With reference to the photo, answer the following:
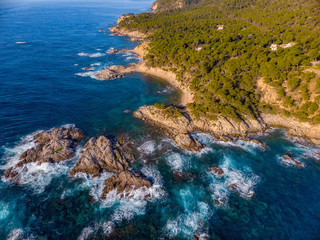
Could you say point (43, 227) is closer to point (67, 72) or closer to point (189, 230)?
point (189, 230)

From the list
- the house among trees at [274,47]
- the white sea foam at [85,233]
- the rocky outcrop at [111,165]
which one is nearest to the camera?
the white sea foam at [85,233]

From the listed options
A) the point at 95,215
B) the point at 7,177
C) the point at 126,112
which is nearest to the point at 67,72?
the point at 126,112

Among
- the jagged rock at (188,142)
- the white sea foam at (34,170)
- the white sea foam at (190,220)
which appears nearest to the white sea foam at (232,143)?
the jagged rock at (188,142)

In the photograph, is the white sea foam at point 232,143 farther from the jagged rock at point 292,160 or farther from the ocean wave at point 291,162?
the jagged rock at point 292,160

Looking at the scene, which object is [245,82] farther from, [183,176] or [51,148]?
[51,148]

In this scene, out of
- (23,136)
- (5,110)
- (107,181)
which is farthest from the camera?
(5,110)

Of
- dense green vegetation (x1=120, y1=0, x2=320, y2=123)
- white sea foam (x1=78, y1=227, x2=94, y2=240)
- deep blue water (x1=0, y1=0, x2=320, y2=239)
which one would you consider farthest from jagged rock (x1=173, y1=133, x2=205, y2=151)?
white sea foam (x1=78, y1=227, x2=94, y2=240)

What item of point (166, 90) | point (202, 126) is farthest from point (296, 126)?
point (166, 90)
